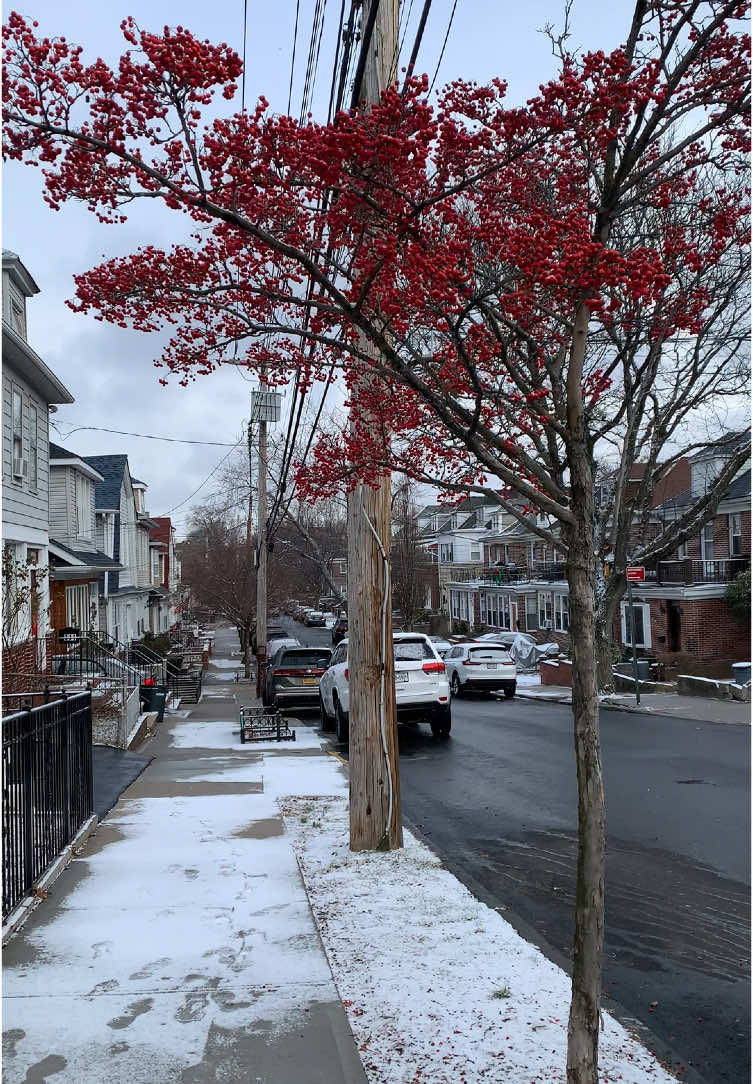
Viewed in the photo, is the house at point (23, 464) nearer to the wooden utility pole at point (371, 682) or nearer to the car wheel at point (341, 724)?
the car wheel at point (341, 724)

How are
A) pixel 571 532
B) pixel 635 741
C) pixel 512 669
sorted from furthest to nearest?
pixel 512 669
pixel 635 741
pixel 571 532

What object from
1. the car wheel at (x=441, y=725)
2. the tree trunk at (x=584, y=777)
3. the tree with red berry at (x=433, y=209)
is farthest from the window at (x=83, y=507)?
the tree trunk at (x=584, y=777)

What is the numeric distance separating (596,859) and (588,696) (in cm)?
68

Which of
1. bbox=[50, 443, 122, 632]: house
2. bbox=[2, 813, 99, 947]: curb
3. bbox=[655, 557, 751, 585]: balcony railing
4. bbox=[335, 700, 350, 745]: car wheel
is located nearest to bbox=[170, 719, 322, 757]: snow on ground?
bbox=[335, 700, 350, 745]: car wheel

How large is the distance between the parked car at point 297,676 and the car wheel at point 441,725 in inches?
217

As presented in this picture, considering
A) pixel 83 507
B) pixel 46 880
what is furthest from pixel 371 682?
pixel 83 507

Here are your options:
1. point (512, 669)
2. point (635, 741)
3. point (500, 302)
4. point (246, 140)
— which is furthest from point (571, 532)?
point (512, 669)

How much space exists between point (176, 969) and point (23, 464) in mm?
14600

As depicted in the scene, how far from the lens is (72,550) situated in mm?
26469

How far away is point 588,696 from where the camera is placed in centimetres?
393

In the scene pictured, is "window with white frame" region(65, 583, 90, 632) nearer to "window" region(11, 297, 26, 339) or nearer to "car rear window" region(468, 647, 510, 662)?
"window" region(11, 297, 26, 339)

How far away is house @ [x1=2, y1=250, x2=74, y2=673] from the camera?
16.1 meters

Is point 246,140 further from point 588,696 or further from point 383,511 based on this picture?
point 383,511

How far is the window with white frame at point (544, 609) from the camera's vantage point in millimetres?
47812
